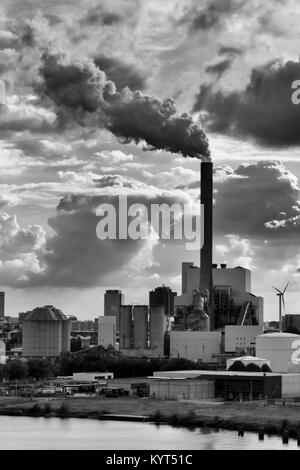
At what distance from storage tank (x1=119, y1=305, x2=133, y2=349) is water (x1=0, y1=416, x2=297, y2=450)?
4891 centimetres

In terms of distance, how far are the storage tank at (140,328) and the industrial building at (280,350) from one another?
20.8 m

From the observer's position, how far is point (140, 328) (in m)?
97.9

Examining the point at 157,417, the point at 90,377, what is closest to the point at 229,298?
the point at 90,377

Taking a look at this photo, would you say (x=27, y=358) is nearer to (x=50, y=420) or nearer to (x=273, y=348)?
(x=273, y=348)

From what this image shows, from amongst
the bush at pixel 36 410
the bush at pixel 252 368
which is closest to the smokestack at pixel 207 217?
the bush at pixel 252 368

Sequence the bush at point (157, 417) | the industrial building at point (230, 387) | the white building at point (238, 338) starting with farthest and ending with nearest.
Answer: the white building at point (238, 338)
the industrial building at point (230, 387)
the bush at point (157, 417)

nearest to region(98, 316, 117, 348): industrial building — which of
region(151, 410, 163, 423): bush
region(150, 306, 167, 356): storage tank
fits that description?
region(150, 306, 167, 356): storage tank

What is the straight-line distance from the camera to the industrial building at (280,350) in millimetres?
74375

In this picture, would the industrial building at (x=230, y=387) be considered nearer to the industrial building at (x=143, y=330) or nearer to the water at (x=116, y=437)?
the water at (x=116, y=437)

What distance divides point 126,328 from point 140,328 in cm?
204
